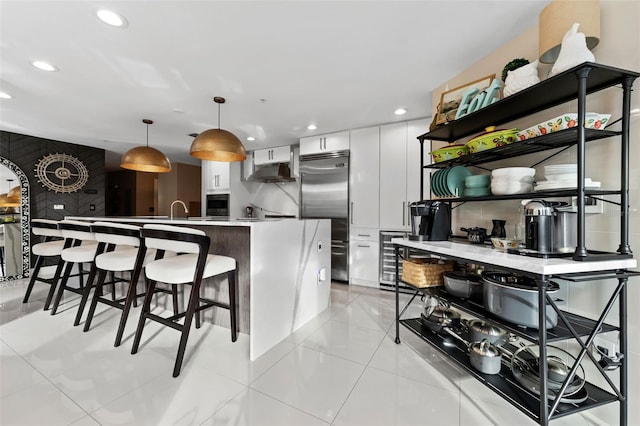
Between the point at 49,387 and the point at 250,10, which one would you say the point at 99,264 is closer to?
the point at 49,387

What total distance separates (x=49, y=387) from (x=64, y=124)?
3.60m

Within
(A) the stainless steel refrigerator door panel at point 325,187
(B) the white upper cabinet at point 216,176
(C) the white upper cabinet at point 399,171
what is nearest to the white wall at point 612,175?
(C) the white upper cabinet at point 399,171

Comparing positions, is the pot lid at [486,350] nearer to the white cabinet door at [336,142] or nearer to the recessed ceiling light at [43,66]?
the white cabinet door at [336,142]

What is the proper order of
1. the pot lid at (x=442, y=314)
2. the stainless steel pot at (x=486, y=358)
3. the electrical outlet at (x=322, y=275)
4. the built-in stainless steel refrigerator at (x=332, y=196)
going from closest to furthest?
the stainless steel pot at (x=486, y=358) < the pot lid at (x=442, y=314) < the electrical outlet at (x=322, y=275) < the built-in stainless steel refrigerator at (x=332, y=196)

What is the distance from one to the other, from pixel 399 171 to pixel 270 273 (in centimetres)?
233

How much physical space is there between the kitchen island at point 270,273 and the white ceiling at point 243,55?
1.31m

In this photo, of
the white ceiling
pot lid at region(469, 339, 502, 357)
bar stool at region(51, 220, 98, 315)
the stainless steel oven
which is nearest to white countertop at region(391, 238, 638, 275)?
pot lid at region(469, 339, 502, 357)

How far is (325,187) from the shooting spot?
13.3 feet

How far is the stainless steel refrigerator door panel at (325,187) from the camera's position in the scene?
154 inches

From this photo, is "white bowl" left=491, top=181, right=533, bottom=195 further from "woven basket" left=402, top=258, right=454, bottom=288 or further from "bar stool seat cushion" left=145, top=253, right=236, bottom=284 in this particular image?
"bar stool seat cushion" left=145, top=253, right=236, bottom=284

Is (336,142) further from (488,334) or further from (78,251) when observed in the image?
(78,251)

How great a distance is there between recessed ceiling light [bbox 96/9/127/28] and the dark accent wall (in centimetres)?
400

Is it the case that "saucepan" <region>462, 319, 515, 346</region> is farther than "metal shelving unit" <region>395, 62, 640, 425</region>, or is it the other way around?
"saucepan" <region>462, 319, 515, 346</region>

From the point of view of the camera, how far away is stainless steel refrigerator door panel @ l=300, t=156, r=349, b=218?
154 inches
